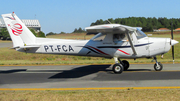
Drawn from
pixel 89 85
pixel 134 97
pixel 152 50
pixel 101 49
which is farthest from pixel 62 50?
pixel 134 97

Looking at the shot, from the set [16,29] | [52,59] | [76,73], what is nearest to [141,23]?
[52,59]

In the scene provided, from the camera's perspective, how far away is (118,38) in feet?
34.4

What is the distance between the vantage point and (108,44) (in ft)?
34.6

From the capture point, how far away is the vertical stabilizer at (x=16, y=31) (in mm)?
11547

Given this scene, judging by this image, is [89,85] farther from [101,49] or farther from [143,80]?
[101,49]

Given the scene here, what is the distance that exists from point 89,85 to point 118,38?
3.51 m

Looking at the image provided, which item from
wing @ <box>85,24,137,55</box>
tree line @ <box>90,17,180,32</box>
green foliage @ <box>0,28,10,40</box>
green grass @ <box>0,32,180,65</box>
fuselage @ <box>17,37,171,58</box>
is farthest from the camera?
green foliage @ <box>0,28,10,40</box>

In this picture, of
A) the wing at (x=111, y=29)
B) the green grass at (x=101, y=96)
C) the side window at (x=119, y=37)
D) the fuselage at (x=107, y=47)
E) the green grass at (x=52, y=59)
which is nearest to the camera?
the green grass at (x=101, y=96)

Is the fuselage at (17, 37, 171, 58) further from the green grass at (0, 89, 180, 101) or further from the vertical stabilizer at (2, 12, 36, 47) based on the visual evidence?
the green grass at (0, 89, 180, 101)

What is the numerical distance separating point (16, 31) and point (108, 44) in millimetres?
5198

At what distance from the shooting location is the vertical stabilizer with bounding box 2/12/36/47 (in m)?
11.5

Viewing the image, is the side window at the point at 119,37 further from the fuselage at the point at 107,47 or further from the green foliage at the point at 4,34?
the green foliage at the point at 4,34

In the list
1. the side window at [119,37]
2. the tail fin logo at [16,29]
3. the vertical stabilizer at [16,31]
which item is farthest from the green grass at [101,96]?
the tail fin logo at [16,29]

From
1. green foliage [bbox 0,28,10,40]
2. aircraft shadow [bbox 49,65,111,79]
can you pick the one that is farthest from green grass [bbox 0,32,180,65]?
green foliage [bbox 0,28,10,40]
